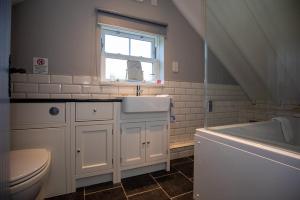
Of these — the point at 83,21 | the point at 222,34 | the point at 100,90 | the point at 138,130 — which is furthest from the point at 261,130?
the point at 83,21

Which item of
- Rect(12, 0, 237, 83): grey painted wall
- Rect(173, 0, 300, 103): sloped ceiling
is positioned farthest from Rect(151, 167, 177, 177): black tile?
Rect(173, 0, 300, 103): sloped ceiling

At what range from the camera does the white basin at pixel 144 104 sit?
1.59 m

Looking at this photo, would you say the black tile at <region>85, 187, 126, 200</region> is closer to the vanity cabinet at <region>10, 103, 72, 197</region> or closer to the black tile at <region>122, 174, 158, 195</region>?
the black tile at <region>122, 174, 158, 195</region>

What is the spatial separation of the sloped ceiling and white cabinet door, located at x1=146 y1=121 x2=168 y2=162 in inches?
43.5

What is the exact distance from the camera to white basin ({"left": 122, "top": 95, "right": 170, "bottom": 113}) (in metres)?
1.59

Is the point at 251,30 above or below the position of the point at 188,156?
above

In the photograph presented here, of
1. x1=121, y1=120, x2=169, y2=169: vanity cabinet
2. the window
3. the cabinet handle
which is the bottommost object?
x1=121, y1=120, x2=169, y2=169: vanity cabinet

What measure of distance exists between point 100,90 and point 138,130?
672mm

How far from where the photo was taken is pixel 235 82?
8.78ft

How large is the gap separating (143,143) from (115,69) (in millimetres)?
1010

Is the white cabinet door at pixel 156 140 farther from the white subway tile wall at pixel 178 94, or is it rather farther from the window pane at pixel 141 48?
the window pane at pixel 141 48

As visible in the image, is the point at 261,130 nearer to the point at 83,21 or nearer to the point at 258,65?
the point at 258,65

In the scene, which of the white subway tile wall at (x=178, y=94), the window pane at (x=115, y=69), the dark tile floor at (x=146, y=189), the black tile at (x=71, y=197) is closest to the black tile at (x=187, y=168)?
the dark tile floor at (x=146, y=189)

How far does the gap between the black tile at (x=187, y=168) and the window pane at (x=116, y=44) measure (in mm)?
1611
